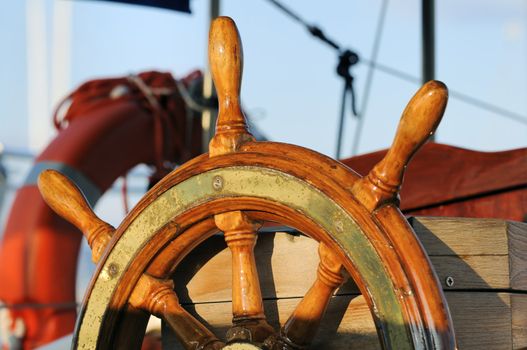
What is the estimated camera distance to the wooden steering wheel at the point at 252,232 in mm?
1087

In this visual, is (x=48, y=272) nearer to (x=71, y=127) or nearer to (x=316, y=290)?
(x=71, y=127)

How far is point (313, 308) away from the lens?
120 cm

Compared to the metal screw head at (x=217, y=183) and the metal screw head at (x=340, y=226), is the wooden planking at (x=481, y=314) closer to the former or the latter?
the metal screw head at (x=340, y=226)

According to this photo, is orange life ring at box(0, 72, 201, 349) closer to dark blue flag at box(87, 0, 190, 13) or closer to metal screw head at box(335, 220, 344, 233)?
dark blue flag at box(87, 0, 190, 13)

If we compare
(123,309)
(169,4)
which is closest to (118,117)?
(169,4)

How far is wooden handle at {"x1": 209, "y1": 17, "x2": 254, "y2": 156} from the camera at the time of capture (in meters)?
1.25

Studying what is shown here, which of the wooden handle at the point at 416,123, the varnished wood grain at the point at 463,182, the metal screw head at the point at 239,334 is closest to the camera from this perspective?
the wooden handle at the point at 416,123

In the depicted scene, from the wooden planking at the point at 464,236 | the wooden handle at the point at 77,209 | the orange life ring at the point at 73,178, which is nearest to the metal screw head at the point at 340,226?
the wooden planking at the point at 464,236

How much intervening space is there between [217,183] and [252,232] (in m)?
0.08

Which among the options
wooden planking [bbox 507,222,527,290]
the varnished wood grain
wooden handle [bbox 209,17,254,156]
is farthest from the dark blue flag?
wooden planking [bbox 507,222,527,290]

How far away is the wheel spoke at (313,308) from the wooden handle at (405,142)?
96mm

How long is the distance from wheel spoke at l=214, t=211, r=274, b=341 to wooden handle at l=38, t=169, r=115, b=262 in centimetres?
20

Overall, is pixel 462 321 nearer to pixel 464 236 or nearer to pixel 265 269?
pixel 464 236

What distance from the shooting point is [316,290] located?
3.92ft
